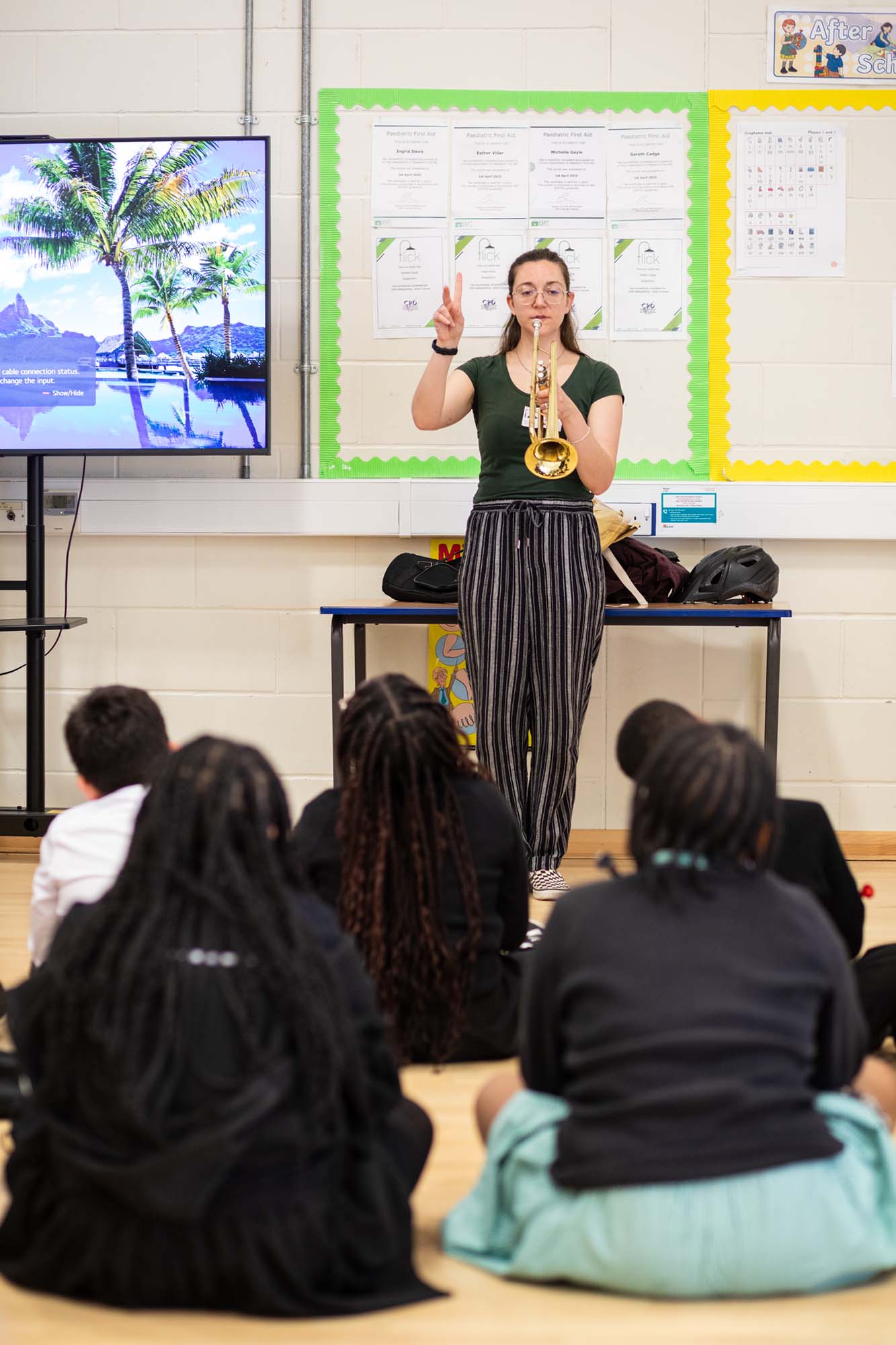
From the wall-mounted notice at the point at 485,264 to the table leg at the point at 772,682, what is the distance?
121 centimetres

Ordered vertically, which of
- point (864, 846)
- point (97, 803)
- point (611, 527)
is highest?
point (611, 527)

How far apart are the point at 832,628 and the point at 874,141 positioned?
1.41 m

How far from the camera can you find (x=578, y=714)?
11.3 feet

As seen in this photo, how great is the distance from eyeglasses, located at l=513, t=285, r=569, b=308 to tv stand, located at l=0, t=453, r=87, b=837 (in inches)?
54.8

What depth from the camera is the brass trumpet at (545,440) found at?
3268 mm

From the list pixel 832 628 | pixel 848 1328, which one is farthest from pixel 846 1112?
pixel 832 628

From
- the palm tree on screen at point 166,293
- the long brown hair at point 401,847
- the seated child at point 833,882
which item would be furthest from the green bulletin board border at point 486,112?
the long brown hair at point 401,847

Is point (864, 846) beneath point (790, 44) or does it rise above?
beneath

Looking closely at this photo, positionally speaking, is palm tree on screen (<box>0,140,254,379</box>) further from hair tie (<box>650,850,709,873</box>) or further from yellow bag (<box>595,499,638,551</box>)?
hair tie (<box>650,850,709,873</box>)

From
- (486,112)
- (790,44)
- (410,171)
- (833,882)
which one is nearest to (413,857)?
(833,882)

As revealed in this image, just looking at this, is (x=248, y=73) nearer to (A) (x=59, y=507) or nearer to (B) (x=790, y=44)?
(A) (x=59, y=507)

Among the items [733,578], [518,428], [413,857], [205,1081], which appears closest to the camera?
[205,1081]

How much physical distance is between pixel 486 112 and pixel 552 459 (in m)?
1.27

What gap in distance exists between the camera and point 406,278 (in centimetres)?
398
